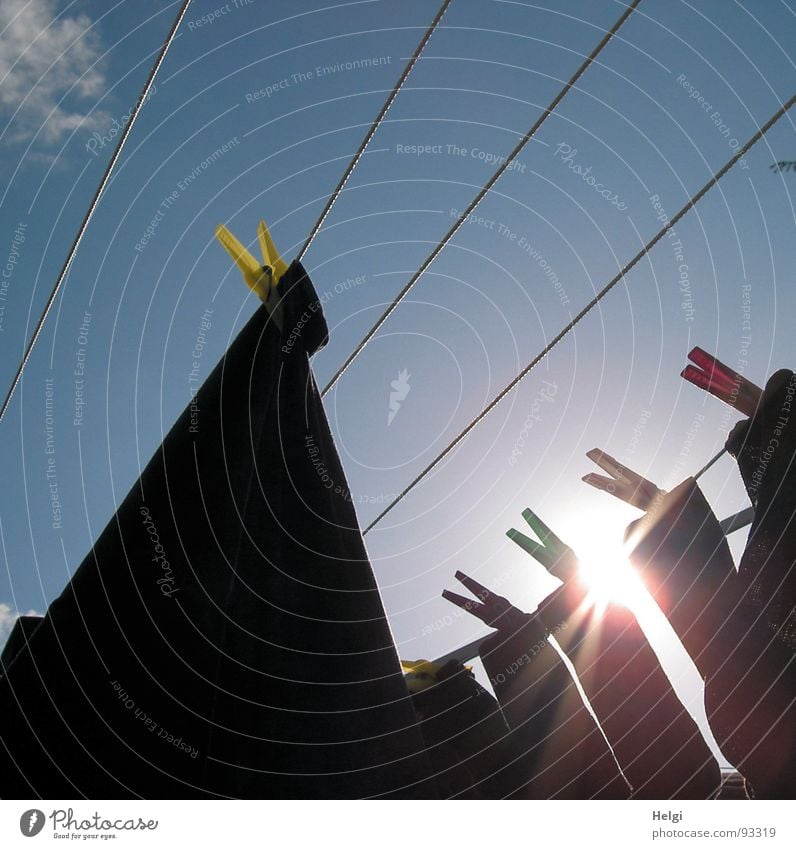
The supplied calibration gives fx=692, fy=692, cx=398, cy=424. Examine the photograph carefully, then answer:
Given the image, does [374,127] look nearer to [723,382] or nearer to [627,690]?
[723,382]

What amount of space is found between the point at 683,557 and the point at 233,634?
46.9 inches

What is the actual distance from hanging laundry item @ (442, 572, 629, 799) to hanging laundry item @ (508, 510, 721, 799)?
0.08m

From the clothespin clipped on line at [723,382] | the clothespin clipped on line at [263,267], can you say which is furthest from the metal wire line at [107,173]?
the clothespin clipped on line at [723,382]

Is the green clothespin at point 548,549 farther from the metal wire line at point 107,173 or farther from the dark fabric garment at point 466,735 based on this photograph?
the metal wire line at point 107,173

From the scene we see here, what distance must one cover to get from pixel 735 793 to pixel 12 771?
2.84m

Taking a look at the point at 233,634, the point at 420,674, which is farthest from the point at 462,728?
the point at 233,634

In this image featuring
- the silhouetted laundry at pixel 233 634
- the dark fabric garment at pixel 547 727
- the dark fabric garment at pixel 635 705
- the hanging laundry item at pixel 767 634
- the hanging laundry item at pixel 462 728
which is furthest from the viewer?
the hanging laundry item at pixel 462 728

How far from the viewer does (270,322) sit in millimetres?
1711

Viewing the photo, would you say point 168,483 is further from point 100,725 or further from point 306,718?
point 306,718

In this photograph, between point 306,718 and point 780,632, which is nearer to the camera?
point 306,718

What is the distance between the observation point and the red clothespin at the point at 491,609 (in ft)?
7.64

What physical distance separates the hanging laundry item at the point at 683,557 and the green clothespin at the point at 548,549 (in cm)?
26

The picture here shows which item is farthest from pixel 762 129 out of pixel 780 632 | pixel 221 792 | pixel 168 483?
pixel 221 792
